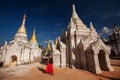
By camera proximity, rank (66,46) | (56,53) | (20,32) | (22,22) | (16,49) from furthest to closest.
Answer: (22,22), (20,32), (16,49), (66,46), (56,53)

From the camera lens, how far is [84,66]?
13.0 meters

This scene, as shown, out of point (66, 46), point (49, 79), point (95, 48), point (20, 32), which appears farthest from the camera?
point (20, 32)

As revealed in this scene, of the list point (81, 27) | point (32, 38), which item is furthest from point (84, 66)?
point (32, 38)

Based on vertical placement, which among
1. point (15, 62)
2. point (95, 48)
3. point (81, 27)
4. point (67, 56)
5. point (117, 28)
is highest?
point (117, 28)

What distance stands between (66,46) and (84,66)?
5.28 m

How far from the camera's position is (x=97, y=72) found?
10.5 m

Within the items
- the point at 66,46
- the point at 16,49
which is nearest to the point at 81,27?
the point at 66,46

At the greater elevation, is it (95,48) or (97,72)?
(95,48)

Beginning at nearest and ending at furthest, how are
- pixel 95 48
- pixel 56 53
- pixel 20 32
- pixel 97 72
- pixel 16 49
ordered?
pixel 97 72 → pixel 95 48 → pixel 56 53 → pixel 16 49 → pixel 20 32

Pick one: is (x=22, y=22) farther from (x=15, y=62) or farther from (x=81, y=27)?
(x=81, y=27)

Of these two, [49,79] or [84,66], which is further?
[84,66]

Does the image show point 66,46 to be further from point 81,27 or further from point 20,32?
point 20,32

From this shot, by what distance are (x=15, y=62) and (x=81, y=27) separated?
17885mm

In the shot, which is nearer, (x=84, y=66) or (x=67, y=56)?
(x=84, y=66)
